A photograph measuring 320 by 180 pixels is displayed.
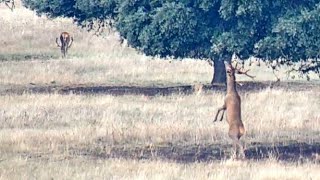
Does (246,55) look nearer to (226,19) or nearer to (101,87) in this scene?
(226,19)

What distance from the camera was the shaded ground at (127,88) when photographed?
1180 inches

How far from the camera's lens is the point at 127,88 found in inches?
1243

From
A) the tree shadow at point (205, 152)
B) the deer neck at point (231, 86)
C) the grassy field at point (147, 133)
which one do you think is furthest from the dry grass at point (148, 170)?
the deer neck at point (231, 86)

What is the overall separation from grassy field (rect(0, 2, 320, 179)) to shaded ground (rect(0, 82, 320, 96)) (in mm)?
249

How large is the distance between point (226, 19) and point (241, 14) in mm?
1305

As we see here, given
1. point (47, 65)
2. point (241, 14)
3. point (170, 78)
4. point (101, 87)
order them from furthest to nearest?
point (47, 65) < point (170, 78) < point (101, 87) < point (241, 14)

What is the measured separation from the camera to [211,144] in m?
18.5

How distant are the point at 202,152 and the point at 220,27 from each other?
25.4 ft

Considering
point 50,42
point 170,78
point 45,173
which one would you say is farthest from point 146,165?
point 50,42

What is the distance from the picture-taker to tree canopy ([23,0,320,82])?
761 inches

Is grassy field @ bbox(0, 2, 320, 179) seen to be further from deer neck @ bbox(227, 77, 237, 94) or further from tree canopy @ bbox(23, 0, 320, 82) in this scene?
tree canopy @ bbox(23, 0, 320, 82)

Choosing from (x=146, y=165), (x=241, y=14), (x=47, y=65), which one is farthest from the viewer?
(x=47, y=65)

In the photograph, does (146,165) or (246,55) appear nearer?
(146,165)

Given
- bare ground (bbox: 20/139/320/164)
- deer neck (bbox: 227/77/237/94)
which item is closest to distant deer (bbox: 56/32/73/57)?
bare ground (bbox: 20/139/320/164)
